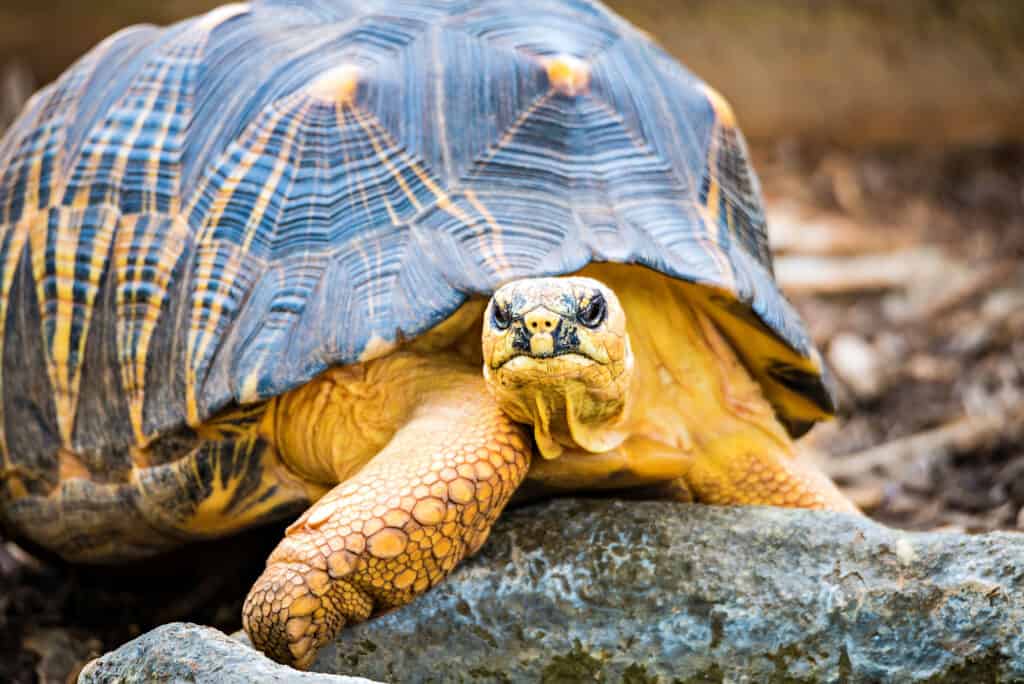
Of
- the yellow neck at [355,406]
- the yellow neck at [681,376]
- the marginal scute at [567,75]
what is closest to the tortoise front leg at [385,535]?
the yellow neck at [355,406]

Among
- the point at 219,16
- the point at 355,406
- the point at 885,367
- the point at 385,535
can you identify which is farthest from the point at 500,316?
the point at 885,367

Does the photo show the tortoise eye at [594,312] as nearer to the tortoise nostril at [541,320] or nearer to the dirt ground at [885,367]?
the tortoise nostril at [541,320]

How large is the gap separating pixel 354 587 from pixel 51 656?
3.92 feet

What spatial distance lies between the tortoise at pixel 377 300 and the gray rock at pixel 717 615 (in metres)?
0.12

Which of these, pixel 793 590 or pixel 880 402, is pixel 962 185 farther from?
pixel 793 590

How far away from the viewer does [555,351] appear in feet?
7.91

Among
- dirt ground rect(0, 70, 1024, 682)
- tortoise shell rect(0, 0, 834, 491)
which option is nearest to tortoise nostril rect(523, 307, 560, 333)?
tortoise shell rect(0, 0, 834, 491)

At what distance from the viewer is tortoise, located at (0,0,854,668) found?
2.53 meters

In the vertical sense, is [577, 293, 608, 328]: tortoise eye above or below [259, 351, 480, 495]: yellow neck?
above

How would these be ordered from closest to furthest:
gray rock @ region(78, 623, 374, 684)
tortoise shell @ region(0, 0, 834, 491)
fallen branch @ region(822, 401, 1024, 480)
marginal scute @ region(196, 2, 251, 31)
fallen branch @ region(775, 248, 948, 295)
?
gray rock @ region(78, 623, 374, 684)
tortoise shell @ region(0, 0, 834, 491)
marginal scute @ region(196, 2, 251, 31)
fallen branch @ region(822, 401, 1024, 480)
fallen branch @ region(775, 248, 948, 295)

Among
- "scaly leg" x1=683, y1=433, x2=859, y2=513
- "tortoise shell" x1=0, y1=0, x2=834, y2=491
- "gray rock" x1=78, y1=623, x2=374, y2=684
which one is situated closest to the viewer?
"gray rock" x1=78, y1=623, x2=374, y2=684

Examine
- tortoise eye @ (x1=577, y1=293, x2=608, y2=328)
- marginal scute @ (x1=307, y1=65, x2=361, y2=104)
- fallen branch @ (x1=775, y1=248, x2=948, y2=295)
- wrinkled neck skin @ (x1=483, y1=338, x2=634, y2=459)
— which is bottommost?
fallen branch @ (x1=775, y1=248, x2=948, y2=295)

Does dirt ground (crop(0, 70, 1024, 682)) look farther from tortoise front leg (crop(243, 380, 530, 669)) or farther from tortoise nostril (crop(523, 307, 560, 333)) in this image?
tortoise nostril (crop(523, 307, 560, 333))

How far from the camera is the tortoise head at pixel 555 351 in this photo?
7.84ft
